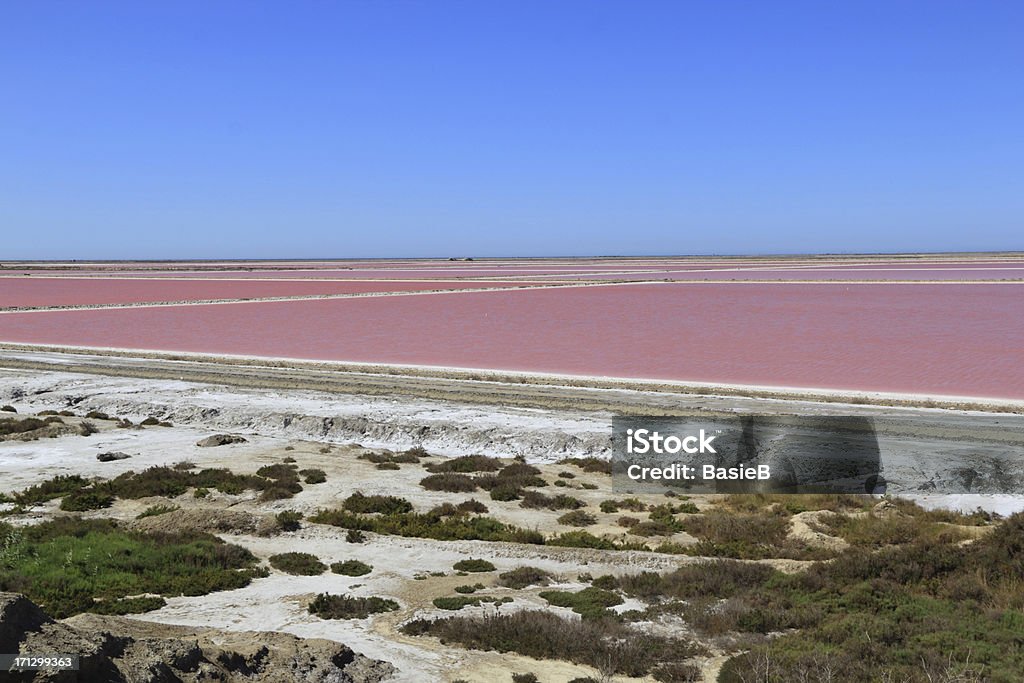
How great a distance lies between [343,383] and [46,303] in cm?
6000

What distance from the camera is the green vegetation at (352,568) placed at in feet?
49.0

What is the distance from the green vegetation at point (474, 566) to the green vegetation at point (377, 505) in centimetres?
372

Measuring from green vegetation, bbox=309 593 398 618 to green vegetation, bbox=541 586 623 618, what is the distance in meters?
2.43

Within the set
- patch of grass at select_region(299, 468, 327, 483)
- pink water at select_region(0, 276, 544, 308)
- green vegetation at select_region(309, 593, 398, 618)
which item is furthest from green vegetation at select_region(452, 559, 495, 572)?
pink water at select_region(0, 276, 544, 308)

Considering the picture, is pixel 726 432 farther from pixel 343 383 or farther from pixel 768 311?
pixel 768 311

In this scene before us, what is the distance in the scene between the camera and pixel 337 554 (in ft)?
53.0

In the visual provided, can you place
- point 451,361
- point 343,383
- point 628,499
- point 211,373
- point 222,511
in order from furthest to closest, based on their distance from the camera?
point 451,361
point 211,373
point 343,383
point 628,499
point 222,511

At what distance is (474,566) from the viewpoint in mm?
15289

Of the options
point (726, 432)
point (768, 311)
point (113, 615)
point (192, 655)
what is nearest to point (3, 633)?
point (192, 655)

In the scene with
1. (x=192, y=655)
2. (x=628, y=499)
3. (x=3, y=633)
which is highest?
(x=3, y=633)

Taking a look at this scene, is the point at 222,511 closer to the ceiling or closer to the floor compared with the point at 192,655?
closer to the floor

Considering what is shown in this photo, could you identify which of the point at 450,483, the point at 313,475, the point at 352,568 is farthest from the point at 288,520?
the point at 450,483

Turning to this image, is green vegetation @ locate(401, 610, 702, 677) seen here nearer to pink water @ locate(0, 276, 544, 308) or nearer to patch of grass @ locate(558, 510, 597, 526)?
patch of grass @ locate(558, 510, 597, 526)

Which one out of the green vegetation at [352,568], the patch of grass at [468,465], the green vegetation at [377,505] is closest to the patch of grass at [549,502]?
the green vegetation at [377,505]
